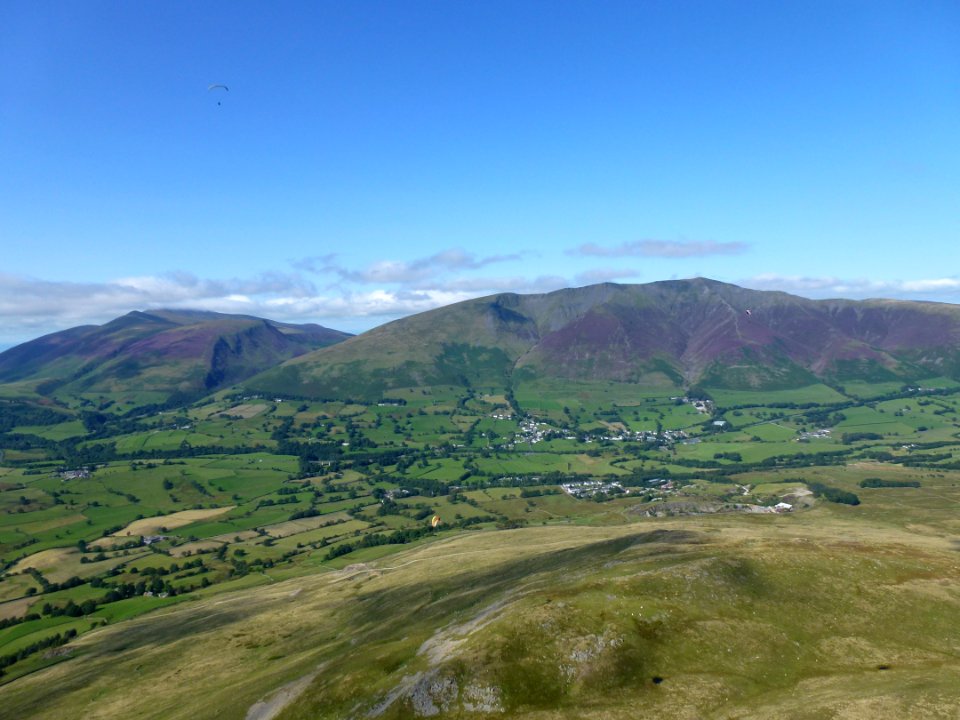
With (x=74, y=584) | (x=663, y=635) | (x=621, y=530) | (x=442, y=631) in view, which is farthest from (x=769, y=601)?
(x=74, y=584)

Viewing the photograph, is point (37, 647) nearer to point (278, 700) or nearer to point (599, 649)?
point (278, 700)

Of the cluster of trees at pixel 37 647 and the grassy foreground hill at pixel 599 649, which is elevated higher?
the grassy foreground hill at pixel 599 649

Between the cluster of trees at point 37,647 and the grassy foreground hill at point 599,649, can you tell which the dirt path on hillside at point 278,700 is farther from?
the cluster of trees at point 37,647

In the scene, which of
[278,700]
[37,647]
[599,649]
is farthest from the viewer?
[37,647]

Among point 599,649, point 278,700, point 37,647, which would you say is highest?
point 599,649

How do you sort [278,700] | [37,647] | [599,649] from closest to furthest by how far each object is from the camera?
[599,649] < [278,700] < [37,647]

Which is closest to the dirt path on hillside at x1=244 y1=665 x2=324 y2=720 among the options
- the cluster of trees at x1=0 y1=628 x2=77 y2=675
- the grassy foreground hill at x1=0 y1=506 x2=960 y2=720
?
the grassy foreground hill at x1=0 y1=506 x2=960 y2=720

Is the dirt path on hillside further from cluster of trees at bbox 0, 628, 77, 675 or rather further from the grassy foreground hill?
cluster of trees at bbox 0, 628, 77, 675

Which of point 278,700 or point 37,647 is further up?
point 278,700

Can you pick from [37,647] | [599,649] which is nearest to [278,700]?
[599,649]

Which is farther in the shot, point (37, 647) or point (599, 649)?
point (37, 647)

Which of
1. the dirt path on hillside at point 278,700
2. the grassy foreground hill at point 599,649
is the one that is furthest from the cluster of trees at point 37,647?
the dirt path on hillside at point 278,700
